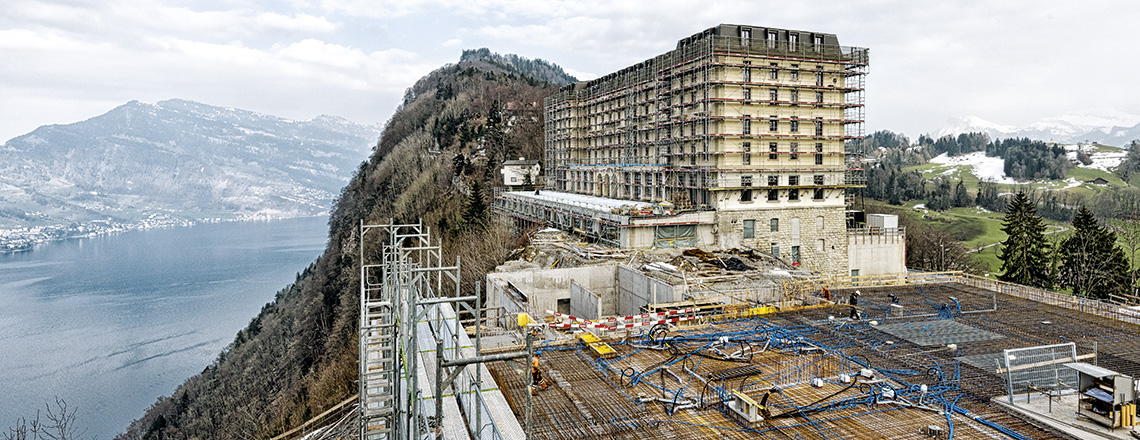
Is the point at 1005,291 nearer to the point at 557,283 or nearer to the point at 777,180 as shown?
the point at 777,180

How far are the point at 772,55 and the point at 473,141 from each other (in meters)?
59.3

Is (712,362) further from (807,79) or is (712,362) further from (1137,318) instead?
(807,79)

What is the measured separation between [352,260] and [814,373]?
60215mm

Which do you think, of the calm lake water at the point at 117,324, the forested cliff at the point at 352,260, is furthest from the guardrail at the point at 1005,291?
the calm lake water at the point at 117,324

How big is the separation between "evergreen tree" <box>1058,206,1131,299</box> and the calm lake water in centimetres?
8113

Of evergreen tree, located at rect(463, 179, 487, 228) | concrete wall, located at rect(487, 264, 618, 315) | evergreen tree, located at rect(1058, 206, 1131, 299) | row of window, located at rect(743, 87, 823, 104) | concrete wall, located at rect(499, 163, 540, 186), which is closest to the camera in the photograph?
concrete wall, located at rect(487, 264, 618, 315)

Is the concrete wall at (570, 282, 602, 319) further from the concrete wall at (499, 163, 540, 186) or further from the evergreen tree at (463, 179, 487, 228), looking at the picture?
the concrete wall at (499, 163, 540, 186)

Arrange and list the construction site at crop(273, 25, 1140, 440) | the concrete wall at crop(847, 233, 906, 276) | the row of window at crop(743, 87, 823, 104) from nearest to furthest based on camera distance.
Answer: the construction site at crop(273, 25, 1140, 440) < the row of window at crop(743, 87, 823, 104) < the concrete wall at crop(847, 233, 906, 276)

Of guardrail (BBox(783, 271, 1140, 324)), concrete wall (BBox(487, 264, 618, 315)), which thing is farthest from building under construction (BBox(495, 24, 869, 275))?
guardrail (BBox(783, 271, 1140, 324))

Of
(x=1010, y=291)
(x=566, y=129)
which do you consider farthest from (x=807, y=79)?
(x=566, y=129)

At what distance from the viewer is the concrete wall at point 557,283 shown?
3312 centimetres

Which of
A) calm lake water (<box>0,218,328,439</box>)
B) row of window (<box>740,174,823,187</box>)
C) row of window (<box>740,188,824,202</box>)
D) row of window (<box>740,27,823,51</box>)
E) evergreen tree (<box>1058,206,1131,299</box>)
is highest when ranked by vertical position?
row of window (<box>740,27,823,51</box>)

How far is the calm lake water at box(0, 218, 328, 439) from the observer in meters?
63.6

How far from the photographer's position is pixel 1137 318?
961 inches
